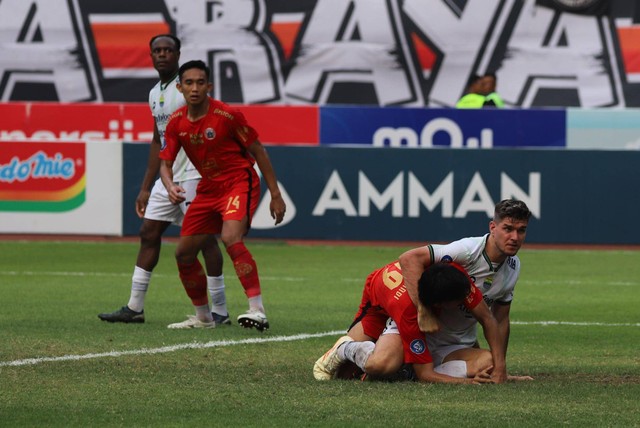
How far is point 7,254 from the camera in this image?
60.7 feet

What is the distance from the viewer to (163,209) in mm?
11727

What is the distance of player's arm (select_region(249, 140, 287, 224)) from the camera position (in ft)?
35.4

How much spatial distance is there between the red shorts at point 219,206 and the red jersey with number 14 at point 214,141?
7 cm

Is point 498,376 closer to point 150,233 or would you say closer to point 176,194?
point 176,194

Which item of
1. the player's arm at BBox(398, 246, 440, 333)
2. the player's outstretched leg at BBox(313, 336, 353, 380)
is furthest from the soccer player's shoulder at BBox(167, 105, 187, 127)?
the player's arm at BBox(398, 246, 440, 333)

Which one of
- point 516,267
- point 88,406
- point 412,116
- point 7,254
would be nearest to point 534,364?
point 516,267

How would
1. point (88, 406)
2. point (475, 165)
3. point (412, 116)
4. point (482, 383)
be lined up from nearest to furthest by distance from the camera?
point (88, 406) < point (482, 383) < point (475, 165) < point (412, 116)

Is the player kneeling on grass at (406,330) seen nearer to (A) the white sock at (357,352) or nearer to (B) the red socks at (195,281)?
Answer: (A) the white sock at (357,352)

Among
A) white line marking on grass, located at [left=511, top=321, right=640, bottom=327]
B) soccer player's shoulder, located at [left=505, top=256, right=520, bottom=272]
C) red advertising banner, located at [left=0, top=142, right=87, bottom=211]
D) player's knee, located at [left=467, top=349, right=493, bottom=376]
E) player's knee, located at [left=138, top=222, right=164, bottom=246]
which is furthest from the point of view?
red advertising banner, located at [left=0, top=142, right=87, bottom=211]

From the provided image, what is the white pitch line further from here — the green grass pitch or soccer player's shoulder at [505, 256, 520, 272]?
soccer player's shoulder at [505, 256, 520, 272]

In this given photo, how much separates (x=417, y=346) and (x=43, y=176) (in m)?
12.7

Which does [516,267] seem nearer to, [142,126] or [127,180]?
[127,180]

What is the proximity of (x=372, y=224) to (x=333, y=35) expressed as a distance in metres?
7.51

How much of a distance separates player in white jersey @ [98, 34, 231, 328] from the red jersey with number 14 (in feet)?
2.05
